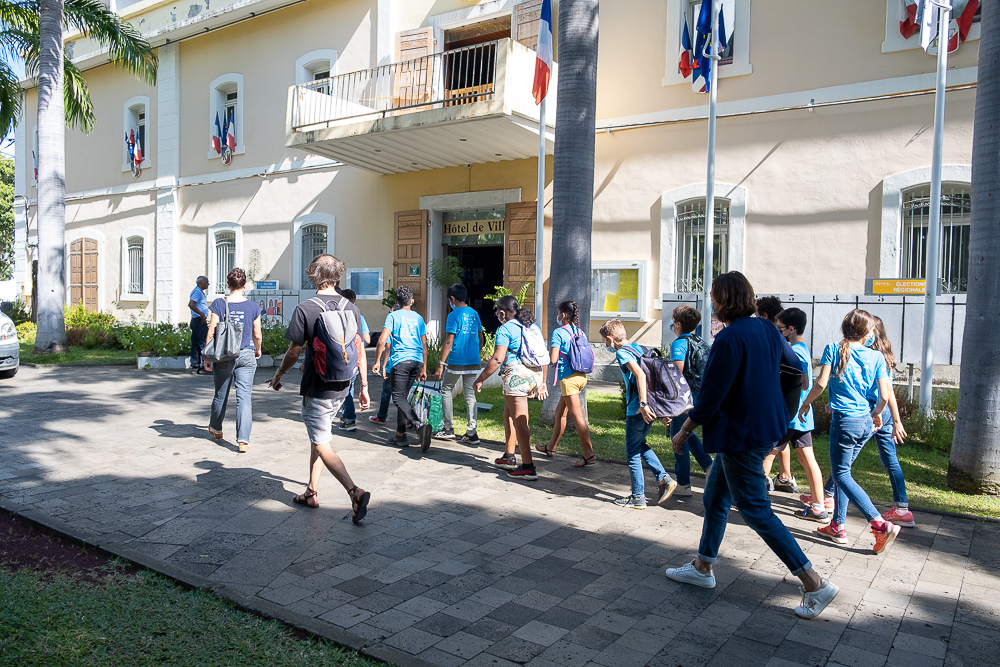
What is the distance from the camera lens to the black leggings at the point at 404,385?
7.43 meters

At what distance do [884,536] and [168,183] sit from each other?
19966 mm

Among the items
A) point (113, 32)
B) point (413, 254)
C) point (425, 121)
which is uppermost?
point (113, 32)

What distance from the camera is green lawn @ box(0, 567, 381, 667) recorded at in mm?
3191

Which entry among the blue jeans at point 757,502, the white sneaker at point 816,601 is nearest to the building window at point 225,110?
the blue jeans at point 757,502

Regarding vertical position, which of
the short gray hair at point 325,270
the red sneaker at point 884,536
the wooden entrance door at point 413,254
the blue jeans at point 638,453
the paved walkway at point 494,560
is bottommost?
the paved walkway at point 494,560

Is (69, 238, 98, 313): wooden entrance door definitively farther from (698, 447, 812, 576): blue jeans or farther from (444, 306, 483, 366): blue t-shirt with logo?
(698, 447, 812, 576): blue jeans

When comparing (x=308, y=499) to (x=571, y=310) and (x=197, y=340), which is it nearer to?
(x=571, y=310)

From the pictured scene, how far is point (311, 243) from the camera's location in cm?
1747

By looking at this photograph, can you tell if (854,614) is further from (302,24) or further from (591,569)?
(302,24)

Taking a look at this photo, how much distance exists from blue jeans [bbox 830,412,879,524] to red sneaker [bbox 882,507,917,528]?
67cm

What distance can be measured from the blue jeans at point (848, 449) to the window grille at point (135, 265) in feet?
68.8

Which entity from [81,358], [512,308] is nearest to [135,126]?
[81,358]

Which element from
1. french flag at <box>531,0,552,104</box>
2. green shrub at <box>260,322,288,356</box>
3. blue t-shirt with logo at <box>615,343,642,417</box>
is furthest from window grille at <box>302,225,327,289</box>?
blue t-shirt with logo at <box>615,343,642,417</box>

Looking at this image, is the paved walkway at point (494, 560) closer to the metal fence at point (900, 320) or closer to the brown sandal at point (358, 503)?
the brown sandal at point (358, 503)
